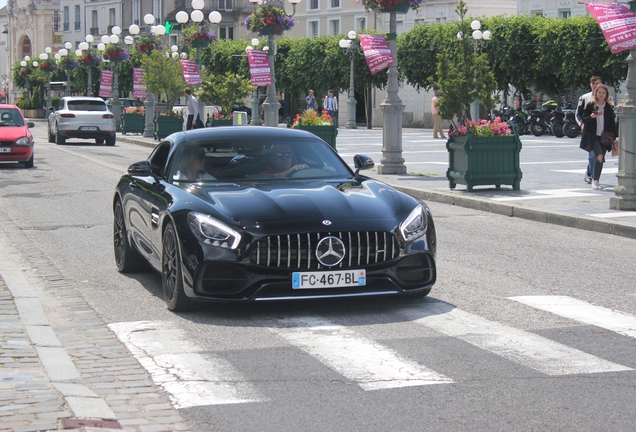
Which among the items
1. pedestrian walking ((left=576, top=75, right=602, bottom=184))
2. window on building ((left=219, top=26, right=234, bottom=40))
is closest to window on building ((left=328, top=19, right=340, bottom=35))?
window on building ((left=219, top=26, right=234, bottom=40))

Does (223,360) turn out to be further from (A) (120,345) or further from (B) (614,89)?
(B) (614,89)

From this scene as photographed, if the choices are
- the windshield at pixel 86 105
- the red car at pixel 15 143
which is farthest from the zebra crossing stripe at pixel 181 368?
the windshield at pixel 86 105

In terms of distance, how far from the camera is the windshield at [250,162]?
9016 mm

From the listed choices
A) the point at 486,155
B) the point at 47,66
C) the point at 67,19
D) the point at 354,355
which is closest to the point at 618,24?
the point at 486,155

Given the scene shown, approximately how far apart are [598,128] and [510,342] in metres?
12.1

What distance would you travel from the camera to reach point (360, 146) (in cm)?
3725

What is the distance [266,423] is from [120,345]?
2.01 meters

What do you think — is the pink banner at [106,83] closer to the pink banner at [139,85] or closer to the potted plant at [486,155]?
the pink banner at [139,85]

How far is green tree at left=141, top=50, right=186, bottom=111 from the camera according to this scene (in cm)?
4522

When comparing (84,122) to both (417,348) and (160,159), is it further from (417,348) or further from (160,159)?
(417,348)

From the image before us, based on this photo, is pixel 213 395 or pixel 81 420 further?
pixel 213 395

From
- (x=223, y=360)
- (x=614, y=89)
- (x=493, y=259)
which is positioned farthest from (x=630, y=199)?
(x=614, y=89)

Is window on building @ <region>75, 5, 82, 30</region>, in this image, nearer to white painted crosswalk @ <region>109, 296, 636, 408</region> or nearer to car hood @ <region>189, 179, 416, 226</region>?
car hood @ <region>189, 179, 416, 226</region>

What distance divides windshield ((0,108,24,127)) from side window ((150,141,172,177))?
17469mm
